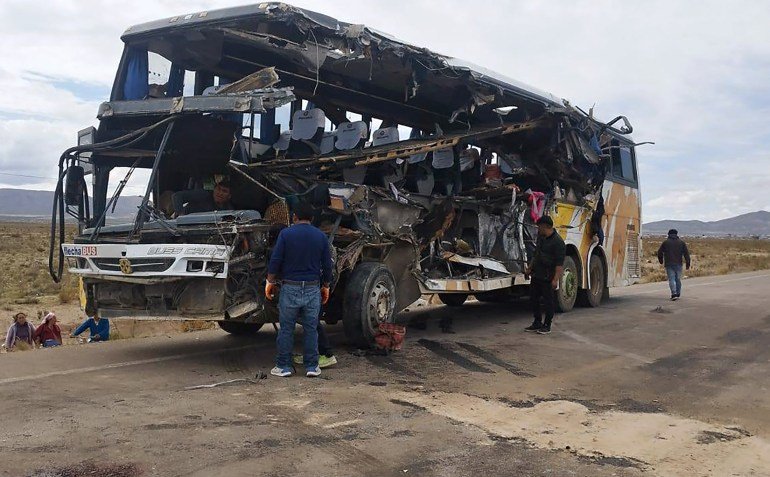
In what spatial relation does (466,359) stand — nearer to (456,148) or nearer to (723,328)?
(456,148)

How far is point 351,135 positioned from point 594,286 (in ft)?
19.7

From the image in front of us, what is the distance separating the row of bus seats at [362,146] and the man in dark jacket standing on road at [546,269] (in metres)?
1.44

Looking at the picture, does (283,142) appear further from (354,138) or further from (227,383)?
(227,383)

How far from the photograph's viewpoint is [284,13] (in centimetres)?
681

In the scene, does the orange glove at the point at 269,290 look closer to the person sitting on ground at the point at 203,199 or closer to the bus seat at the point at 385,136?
the person sitting on ground at the point at 203,199

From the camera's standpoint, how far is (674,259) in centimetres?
1519

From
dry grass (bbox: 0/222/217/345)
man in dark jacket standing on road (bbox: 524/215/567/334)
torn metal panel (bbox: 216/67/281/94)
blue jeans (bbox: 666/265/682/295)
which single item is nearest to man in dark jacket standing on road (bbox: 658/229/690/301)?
blue jeans (bbox: 666/265/682/295)

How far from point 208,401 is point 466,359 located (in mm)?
3078

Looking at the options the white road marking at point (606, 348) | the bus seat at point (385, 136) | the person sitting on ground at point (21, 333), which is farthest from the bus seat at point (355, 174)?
the person sitting on ground at point (21, 333)

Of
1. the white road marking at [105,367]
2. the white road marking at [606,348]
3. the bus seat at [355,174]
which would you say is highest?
the bus seat at [355,174]

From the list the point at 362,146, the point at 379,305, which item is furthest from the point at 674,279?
the point at 379,305

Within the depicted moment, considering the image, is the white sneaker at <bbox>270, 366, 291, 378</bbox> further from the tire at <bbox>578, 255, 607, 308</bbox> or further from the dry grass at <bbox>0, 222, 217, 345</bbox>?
the tire at <bbox>578, 255, 607, 308</bbox>

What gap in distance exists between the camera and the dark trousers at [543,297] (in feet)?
32.0

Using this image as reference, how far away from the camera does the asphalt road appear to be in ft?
13.9
